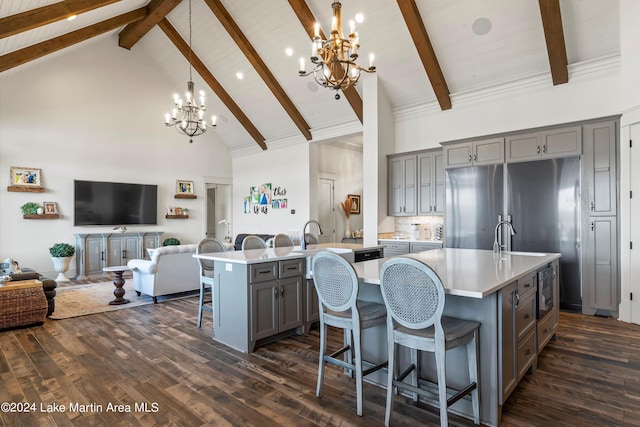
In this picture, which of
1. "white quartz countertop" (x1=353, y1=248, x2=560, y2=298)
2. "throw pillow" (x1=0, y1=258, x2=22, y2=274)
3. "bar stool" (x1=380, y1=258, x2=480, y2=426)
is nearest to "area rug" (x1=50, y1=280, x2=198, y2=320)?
"throw pillow" (x1=0, y1=258, x2=22, y2=274)

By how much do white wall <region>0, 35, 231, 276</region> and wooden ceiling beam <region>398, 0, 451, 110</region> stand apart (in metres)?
6.64

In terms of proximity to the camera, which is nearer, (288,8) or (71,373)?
(71,373)

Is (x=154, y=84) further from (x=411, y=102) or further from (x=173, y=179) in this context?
(x=411, y=102)

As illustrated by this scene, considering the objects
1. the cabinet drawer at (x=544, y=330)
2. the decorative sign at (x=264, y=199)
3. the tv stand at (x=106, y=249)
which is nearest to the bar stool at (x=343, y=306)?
the cabinet drawer at (x=544, y=330)

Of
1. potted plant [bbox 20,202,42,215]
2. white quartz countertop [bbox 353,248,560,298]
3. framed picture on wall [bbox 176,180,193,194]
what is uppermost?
framed picture on wall [bbox 176,180,193,194]

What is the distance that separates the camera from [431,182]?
6250mm

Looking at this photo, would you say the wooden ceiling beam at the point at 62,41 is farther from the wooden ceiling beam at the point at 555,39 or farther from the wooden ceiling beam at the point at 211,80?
the wooden ceiling beam at the point at 555,39

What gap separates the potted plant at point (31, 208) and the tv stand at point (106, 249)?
33.9 inches

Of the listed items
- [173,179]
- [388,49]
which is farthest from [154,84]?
[388,49]

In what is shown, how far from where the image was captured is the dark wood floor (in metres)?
2.33

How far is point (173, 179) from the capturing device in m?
9.46

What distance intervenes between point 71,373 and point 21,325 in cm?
197

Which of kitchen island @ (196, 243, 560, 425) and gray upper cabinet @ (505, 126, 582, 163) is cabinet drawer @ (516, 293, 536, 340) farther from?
gray upper cabinet @ (505, 126, 582, 163)

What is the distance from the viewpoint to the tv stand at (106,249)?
773 cm
